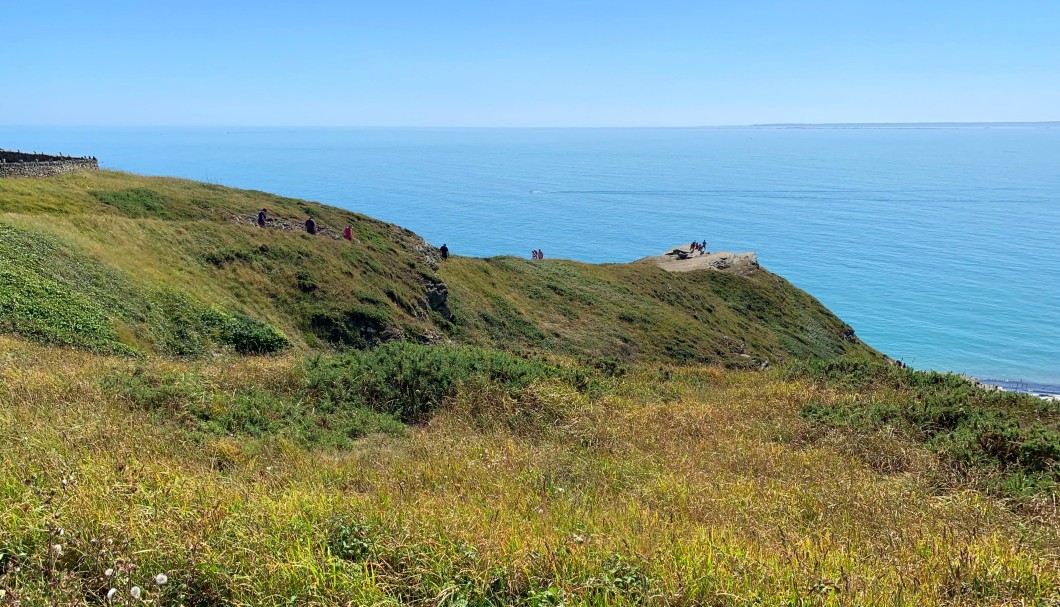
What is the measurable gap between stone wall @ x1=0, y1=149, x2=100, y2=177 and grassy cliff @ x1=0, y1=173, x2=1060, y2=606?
50.7 feet

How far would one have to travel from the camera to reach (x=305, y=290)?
29.8 metres

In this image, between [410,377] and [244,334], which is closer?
[410,377]

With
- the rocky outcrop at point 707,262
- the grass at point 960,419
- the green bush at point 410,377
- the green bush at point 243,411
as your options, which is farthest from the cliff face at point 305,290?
the grass at point 960,419

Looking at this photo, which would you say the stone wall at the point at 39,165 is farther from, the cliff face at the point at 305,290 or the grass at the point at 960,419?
the grass at the point at 960,419

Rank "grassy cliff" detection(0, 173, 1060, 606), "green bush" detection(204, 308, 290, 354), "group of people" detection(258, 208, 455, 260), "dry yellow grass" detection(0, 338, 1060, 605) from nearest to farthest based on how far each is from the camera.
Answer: "dry yellow grass" detection(0, 338, 1060, 605) → "grassy cliff" detection(0, 173, 1060, 606) → "green bush" detection(204, 308, 290, 354) → "group of people" detection(258, 208, 455, 260)

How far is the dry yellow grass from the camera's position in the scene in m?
4.70

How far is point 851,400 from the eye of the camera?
1392 centimetres

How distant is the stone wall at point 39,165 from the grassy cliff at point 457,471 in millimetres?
15444

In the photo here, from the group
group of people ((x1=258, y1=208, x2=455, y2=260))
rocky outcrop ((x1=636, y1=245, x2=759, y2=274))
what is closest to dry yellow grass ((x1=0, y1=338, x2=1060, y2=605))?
group of people ((x1=258, y1=208, x2=455, y2=260))

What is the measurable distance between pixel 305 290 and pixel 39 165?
21446 mm

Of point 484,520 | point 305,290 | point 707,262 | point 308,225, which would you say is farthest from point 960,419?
point 707,262

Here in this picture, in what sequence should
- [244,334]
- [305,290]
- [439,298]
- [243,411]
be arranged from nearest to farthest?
[243,411], [244,334], [305,290], [439,298]

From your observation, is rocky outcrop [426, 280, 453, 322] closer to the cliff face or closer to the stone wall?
the cliff face

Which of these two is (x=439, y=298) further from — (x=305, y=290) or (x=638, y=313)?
(x=638, y=313)
